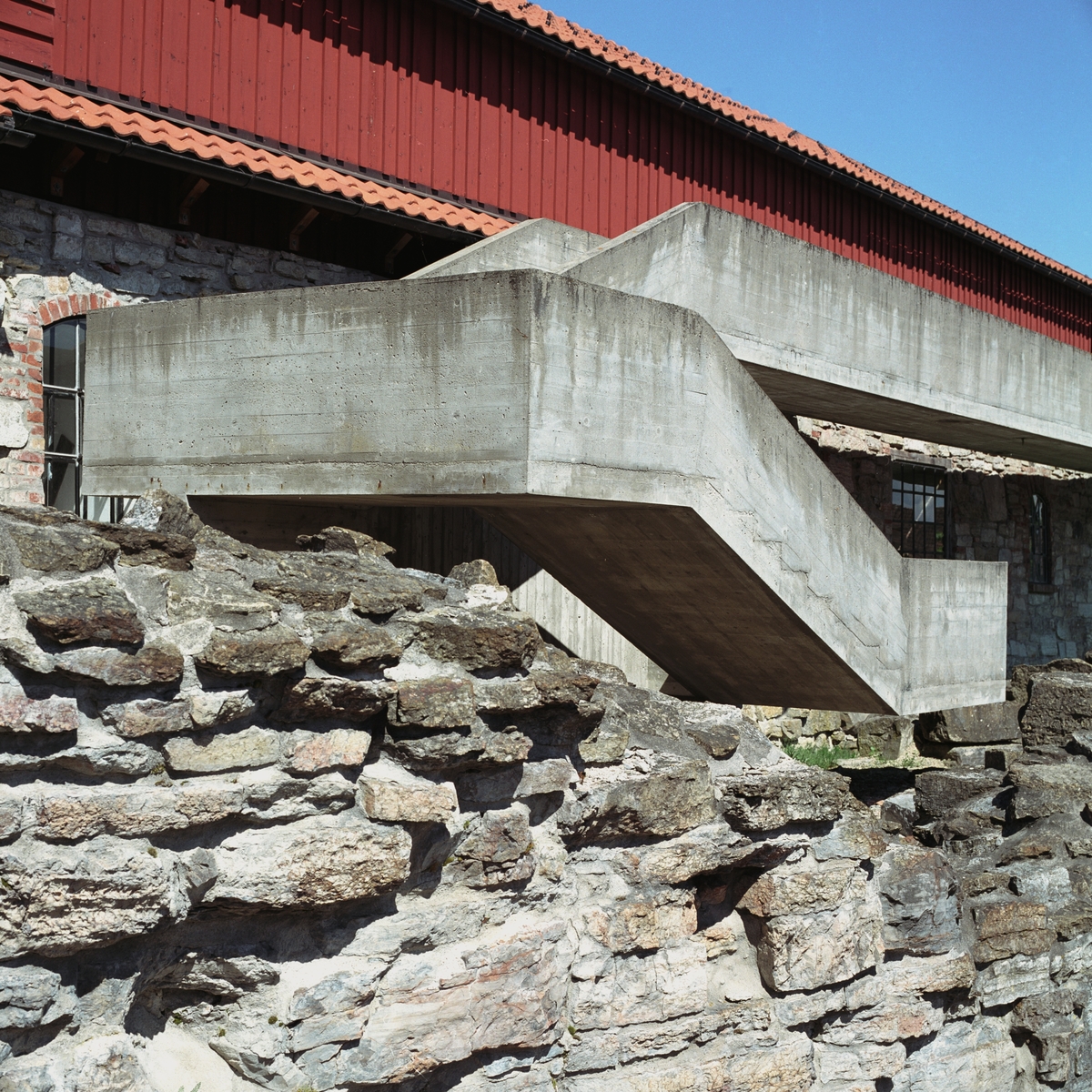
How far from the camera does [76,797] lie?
2.63 m

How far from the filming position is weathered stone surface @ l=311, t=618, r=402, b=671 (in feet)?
10.0

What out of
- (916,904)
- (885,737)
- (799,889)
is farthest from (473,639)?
(885,737)

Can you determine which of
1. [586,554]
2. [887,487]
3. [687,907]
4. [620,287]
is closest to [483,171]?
[620,287]

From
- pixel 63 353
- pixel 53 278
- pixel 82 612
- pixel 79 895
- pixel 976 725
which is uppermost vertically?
pixel 53 278

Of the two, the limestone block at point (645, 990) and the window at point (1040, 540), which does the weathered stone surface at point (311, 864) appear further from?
the window at point (1040, 540)

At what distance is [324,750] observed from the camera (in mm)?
3035

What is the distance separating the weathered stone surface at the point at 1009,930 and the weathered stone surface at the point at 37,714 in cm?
365

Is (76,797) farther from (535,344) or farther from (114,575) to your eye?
(535,344)

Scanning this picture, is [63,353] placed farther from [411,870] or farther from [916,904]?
[916,904]

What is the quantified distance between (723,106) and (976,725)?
6.27 m

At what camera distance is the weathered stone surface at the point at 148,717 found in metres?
2.70

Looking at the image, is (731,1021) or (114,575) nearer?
(114,575)

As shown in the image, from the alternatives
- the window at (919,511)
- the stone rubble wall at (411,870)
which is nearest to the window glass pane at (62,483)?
the stone rubble wall at (411,870)

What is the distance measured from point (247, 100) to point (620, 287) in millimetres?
2973
